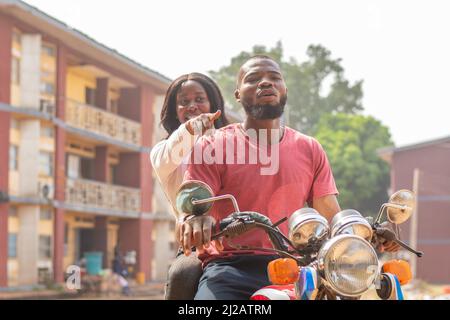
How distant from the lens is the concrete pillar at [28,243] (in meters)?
26.2

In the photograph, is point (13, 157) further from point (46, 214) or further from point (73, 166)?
point (73, 166)

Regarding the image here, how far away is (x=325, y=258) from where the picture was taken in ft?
8.17

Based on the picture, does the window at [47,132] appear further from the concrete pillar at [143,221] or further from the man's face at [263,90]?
the man's face at [263,90]

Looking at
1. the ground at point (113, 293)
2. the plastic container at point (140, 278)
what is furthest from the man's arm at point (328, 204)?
the plastic container at point (140, 278)

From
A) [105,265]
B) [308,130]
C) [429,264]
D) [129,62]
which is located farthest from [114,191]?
[308,130]

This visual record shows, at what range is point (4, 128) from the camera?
80.9 feet

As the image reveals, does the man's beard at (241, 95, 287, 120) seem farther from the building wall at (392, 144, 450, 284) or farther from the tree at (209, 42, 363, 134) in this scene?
the tree at (209, 42, 363, 134)

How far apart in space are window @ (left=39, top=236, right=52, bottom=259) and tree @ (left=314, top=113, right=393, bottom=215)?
27655mm

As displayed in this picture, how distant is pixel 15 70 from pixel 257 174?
23812 mm

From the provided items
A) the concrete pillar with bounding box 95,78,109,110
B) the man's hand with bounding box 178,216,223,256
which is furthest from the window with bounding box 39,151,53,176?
the man's hand with bounding box 178,216,223,256

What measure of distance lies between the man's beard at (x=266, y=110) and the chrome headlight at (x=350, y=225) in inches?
27.9

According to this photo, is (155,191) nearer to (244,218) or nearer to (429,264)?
(429,264)

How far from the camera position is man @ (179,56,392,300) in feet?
10.7
